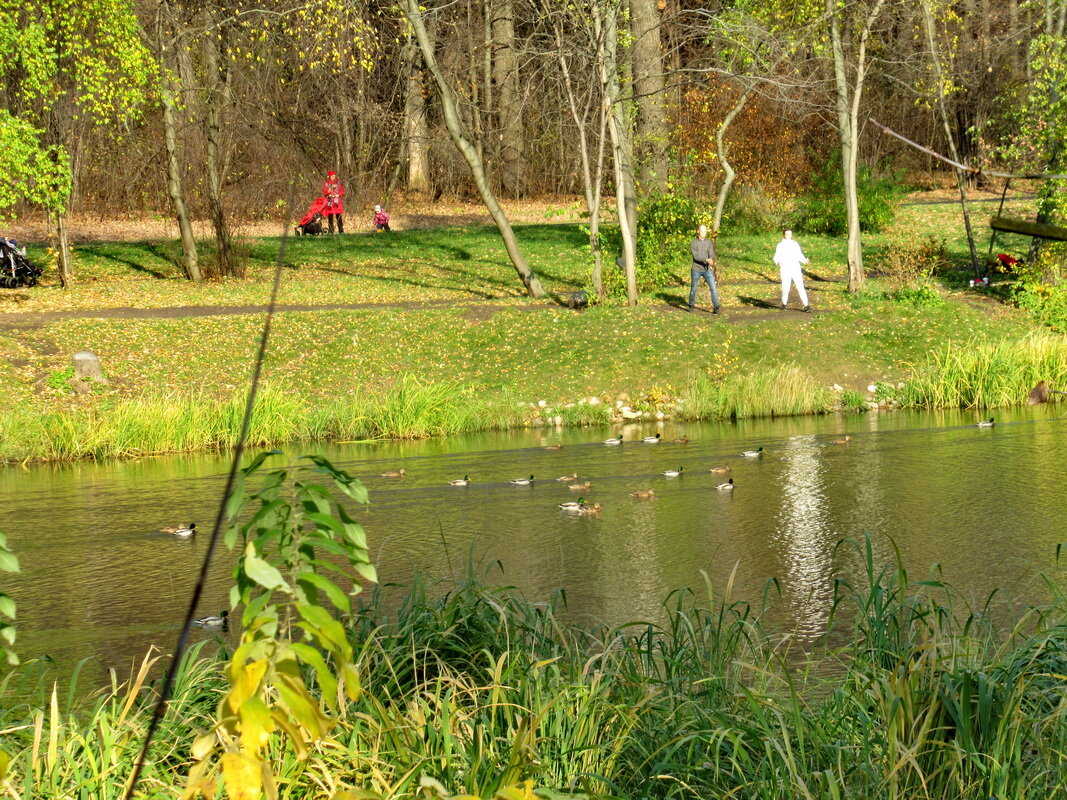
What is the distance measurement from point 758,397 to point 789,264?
5.81 meters

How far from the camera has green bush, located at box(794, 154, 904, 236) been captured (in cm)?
3741

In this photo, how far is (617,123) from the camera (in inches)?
997

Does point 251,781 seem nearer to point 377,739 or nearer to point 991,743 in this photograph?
point 377,739

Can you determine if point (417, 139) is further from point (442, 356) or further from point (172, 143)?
point (442, 356)

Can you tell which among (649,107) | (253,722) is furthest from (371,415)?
(253,722)

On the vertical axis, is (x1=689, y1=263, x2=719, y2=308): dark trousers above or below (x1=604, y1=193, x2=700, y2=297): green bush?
below

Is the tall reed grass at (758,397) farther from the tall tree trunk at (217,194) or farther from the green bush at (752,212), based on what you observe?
the green bush at (752,212)

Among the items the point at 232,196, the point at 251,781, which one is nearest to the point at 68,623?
the point at 251,781

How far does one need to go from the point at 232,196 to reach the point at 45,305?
11.2 metres

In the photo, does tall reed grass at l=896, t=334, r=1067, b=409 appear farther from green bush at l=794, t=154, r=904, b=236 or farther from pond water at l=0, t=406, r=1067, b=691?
green bush at l=794, t=154, r=904, b=236

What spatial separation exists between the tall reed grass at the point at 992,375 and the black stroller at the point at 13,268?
19.8 m

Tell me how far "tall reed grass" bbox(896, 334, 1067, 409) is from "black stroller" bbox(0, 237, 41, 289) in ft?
64.8

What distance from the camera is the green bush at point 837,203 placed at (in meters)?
37.4

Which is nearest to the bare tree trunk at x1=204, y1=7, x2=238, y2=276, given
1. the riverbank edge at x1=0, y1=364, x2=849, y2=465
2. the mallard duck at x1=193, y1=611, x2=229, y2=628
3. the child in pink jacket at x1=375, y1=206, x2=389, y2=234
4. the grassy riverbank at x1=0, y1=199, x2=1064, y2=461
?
the grassy riverbank at x1=0, y1=199, x2=1064, y2=461
